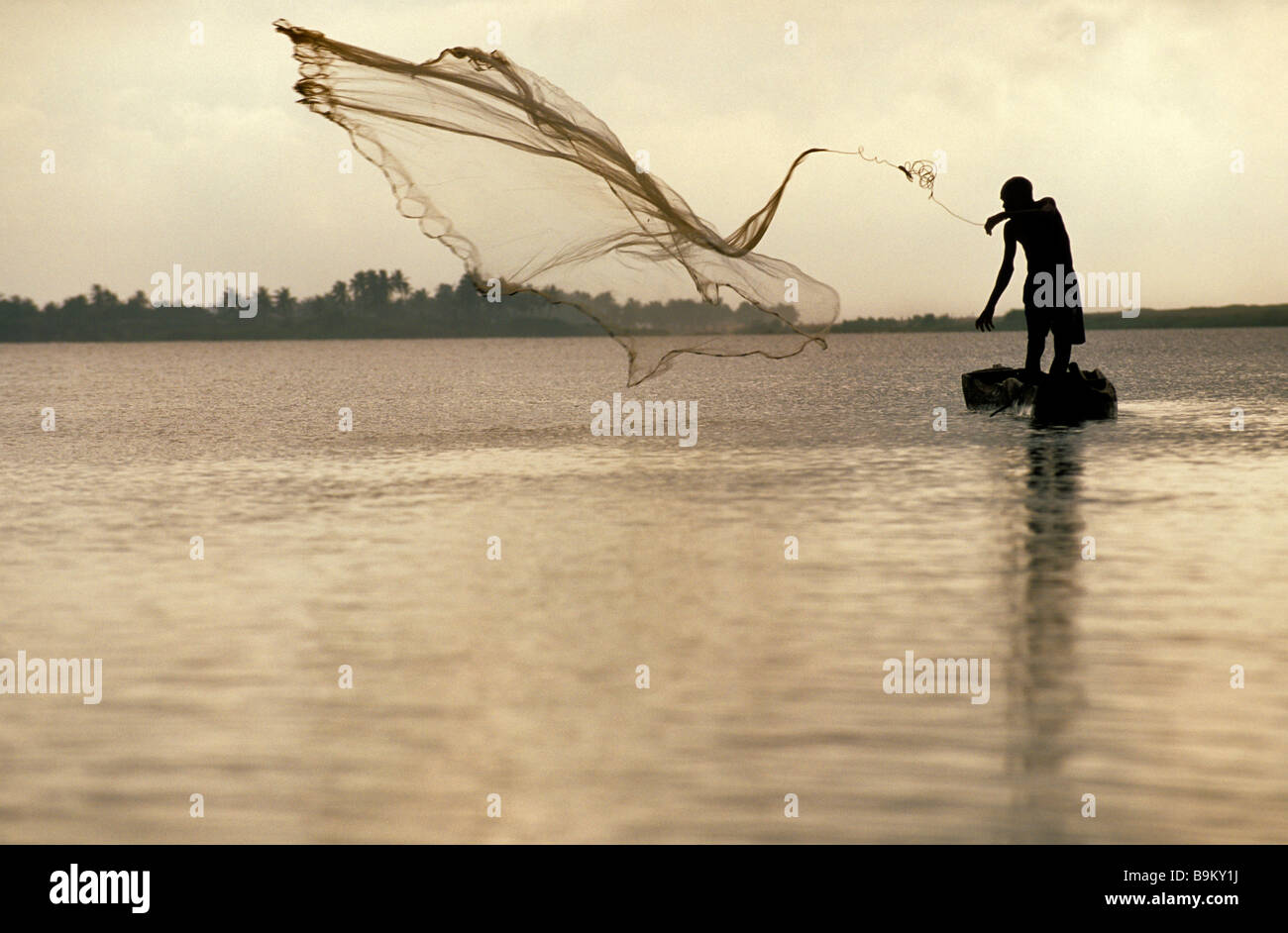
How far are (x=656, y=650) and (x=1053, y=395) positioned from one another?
16.4 m

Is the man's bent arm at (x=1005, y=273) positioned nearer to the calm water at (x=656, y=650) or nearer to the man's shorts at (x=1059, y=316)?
the man's shorts at (x=1059, y=316)

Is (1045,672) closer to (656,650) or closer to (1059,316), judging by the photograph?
(656,650)

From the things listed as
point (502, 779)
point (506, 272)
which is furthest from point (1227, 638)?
point (506, 272)

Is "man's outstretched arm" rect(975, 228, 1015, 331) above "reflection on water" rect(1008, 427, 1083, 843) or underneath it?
above

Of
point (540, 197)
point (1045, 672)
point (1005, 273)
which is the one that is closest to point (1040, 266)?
point (1005, 273)

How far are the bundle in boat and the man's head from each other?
3039mm

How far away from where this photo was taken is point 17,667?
7656mm

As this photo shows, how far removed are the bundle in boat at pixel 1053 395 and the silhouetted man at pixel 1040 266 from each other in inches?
48.4

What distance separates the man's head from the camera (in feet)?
68.7

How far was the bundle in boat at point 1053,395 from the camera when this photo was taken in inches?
886

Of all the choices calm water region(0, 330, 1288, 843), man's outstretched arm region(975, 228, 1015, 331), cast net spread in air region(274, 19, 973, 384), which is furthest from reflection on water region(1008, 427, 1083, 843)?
man's outstretched arm region(975, 228, 1015, 331)

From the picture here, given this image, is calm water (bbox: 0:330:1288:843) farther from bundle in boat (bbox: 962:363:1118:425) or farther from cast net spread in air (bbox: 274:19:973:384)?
bundle in boat (bbox: 962:363:1118:425)

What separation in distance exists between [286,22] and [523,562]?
19.6 ft

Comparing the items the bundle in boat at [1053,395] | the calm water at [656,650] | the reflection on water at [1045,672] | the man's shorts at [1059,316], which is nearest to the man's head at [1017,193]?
the man's shorts at [1059,316]
